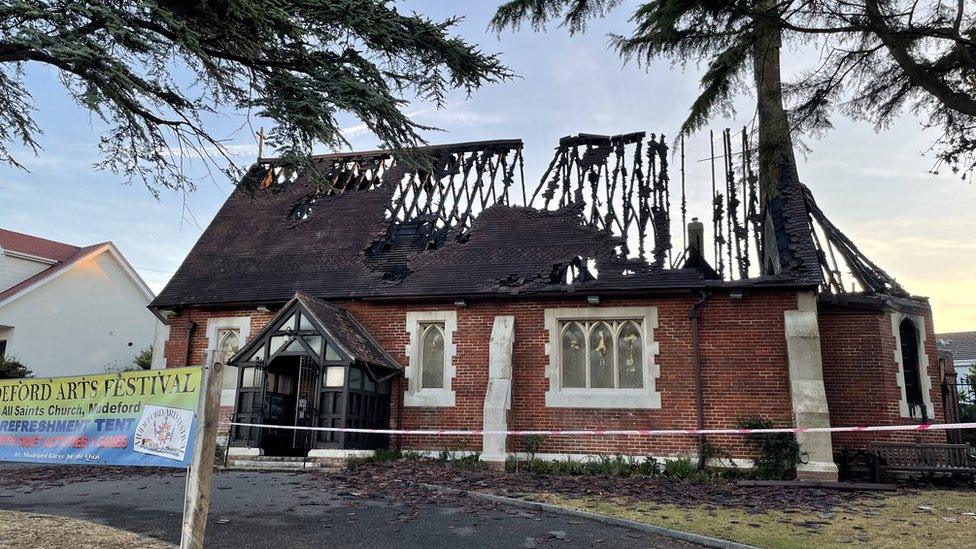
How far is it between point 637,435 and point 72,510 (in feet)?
30.0

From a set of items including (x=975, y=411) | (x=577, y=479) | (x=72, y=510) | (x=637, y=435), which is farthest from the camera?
(x=975, y=411)

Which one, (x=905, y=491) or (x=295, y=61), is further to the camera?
(x=905, y=491)

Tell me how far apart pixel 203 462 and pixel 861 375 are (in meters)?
12.1

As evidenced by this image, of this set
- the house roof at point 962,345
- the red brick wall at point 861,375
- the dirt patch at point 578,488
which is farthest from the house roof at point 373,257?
the house roof at point 962,345

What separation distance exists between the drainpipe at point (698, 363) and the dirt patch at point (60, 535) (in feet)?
30.2

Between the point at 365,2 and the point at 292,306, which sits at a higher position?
the point at 365,2

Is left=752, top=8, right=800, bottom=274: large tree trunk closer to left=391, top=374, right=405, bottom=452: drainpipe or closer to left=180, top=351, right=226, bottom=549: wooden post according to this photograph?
left=391, top=374, right=405, bottom=452: drainpipe

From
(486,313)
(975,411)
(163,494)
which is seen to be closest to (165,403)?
(163,494)

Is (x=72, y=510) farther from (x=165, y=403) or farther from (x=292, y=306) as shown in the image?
(x=292, y=306)

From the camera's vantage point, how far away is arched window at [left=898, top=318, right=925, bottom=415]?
13.2 m

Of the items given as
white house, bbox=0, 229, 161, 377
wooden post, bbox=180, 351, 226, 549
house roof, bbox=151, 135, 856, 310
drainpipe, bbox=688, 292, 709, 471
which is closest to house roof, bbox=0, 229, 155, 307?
white house, bbox=0, 229, 161, 377

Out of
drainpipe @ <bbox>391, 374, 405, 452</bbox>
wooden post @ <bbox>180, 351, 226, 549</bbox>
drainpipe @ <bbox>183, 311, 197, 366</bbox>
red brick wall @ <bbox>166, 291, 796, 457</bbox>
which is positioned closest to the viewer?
wooden post @ <bbox>180, 351, 226, 549</bbox>

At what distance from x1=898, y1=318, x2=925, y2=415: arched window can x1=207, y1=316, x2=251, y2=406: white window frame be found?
1423cm

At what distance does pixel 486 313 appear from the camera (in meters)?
13.8
